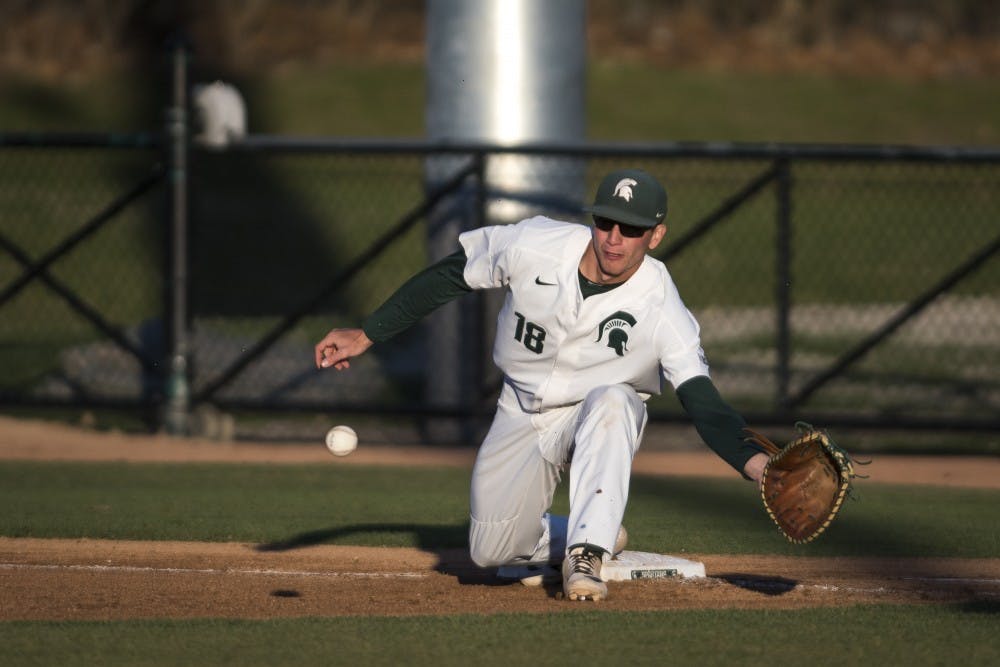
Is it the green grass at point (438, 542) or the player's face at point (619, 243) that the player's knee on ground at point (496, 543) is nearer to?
the green grass at point (438, 542)

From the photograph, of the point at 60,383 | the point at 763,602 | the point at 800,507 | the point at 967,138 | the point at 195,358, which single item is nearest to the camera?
the point at 800,507

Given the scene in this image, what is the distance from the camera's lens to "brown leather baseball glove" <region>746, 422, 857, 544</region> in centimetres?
539

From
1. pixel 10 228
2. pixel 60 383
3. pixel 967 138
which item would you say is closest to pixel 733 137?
pixel 967 138

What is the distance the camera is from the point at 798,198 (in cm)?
2347

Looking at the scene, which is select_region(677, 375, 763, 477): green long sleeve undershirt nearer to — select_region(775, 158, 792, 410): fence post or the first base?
the first base

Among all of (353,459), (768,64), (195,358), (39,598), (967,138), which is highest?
(768,64)

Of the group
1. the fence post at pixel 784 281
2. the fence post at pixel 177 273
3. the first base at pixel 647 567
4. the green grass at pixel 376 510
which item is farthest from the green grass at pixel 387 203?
the first base at pixel 647 567

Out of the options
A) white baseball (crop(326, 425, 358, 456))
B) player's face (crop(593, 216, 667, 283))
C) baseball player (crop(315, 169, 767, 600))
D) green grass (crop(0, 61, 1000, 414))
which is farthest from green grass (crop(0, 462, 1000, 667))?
green grass (crop(0, 61, 1000, 414))

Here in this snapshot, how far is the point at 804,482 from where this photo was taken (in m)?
5.48

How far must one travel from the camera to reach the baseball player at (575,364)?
5660 millimetres

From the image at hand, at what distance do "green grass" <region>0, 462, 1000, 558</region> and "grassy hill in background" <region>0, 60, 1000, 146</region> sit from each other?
21695 millimetres

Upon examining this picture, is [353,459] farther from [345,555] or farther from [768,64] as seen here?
[768,64]

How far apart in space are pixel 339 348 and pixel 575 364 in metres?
0.87

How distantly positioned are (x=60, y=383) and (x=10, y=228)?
10907mm
